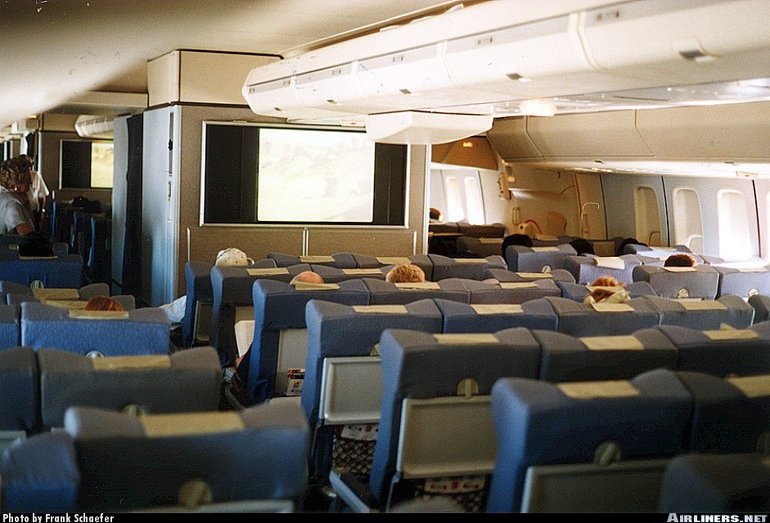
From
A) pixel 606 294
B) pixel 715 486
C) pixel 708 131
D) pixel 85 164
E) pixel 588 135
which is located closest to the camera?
pixel 715 486

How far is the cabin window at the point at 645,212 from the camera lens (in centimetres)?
1505

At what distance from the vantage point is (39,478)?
204 centimetres

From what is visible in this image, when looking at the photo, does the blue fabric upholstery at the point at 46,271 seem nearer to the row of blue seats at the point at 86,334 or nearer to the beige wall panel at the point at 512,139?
the row of blue seats at the point at 86,334

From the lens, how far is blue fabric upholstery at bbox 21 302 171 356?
3896 mm

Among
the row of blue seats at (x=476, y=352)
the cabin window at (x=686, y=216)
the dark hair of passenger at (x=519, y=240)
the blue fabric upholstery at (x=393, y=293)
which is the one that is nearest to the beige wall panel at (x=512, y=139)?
the dark hair of passenger at (x=519, y=240)

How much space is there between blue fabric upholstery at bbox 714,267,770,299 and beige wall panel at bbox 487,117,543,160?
529cm

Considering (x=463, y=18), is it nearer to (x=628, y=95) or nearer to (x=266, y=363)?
(x=628, y=95)

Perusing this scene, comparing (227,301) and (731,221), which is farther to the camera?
(731,221)

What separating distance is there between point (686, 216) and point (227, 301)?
9382mm

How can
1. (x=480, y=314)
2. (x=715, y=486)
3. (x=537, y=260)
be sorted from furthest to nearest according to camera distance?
(x=537, y=260)
(x=480, y=314)
(x=715, y=486)

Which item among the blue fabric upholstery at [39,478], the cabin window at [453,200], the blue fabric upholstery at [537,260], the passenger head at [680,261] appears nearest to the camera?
the blue fabric upholstery at [39,478]

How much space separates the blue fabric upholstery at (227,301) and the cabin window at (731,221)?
820cm

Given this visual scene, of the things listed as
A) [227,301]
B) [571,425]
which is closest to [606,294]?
[227,301]

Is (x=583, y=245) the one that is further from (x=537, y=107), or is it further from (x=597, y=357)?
(x=597, y=357)
